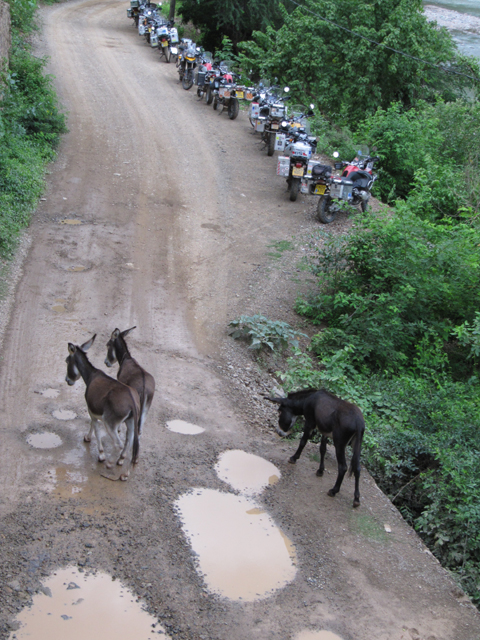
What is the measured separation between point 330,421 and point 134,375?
2.17 m

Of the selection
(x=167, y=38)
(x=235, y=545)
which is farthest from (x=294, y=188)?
(x=167, y=38)

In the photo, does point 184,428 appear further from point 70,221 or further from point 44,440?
point 70,221

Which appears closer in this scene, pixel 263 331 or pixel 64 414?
pixel 64 414

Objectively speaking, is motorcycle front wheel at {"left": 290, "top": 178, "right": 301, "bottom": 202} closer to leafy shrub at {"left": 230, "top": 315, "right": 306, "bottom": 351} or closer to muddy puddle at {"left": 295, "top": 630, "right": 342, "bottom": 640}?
leafy shrub at {"left": 230, "top": 315, "right": 306, "bottom": 351}

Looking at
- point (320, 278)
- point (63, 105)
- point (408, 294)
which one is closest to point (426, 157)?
point (320, 278)

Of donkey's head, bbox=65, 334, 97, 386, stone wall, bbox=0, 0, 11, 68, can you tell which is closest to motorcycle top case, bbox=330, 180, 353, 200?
donkey's head, bbox=65, 334, 97, 386

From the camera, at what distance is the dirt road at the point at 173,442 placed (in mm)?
4949

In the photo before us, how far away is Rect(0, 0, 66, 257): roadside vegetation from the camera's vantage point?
11.5m

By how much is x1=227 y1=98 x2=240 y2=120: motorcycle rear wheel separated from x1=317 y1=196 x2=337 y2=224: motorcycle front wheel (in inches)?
313

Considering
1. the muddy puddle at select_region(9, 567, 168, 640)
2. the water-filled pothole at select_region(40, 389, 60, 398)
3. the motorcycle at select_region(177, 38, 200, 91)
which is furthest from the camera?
the motorcycle at select_region(177, 38, 200, 91)

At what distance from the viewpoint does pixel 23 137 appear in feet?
47.3

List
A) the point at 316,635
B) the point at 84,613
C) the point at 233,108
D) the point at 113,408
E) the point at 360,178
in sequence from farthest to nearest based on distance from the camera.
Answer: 1. the point at 233,108
2. the point at 360,178
3. the point at 113,408
4. the point at 316,635
5. the point at 84,613

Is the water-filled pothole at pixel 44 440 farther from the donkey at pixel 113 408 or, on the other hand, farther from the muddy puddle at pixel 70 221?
the muddy puddle at pixel 70 221

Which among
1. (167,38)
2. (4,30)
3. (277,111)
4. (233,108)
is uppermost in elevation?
(167,38)
